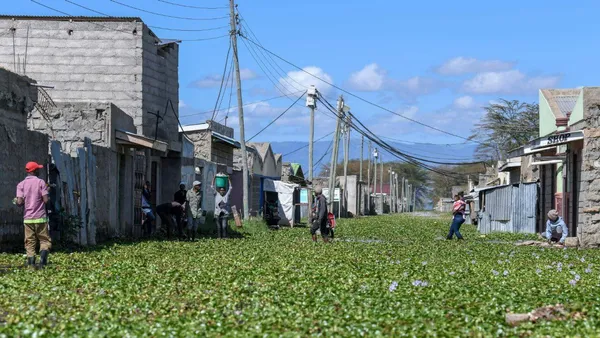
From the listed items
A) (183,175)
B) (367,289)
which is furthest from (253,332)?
(183,175)

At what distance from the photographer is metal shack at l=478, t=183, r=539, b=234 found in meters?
38.7

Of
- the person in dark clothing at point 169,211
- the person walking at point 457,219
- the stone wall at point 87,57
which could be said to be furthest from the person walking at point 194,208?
the person walking at point 457,219

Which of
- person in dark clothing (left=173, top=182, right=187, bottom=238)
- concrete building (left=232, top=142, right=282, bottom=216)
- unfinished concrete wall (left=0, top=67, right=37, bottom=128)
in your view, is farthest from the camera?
concrete building (left=232, top=142, right=282, bottom=216)

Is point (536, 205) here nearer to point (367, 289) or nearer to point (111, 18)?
point (111, 18)

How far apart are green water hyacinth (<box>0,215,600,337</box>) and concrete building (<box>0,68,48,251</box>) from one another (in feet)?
3.53

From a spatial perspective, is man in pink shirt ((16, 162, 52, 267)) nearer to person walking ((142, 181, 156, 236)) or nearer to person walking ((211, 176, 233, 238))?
person walking ((211, 176, 233, 238))

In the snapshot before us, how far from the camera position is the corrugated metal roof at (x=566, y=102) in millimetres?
42619

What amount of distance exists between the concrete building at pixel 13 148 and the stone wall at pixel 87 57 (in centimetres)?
929

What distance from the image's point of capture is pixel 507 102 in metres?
83.4

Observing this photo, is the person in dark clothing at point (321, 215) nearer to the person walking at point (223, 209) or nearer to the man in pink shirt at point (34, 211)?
the person walking at point (223, 209)

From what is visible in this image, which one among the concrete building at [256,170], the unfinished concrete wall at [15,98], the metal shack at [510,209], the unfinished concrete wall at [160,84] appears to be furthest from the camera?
the concrete building at [256,170]

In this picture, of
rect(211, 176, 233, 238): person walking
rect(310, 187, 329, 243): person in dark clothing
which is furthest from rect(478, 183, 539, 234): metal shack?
rect(211, 176, 233, 238): person walking

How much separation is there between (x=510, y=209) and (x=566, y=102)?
6.19 m

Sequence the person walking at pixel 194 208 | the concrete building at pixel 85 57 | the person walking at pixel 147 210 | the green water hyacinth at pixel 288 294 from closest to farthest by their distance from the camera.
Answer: the green water hyacinth at pixel 288 294 → the person walking at pixel 194 208 → the person walking at pixel 147 210 → the concrete building at pixel 85 57
